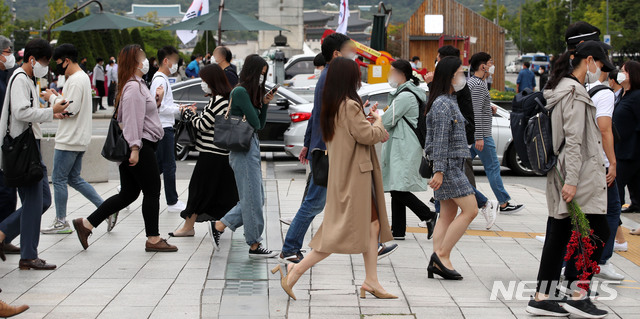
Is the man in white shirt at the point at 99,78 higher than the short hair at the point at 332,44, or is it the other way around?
the short hair at the point at 332,44

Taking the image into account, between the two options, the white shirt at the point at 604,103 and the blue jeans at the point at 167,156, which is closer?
the white shirt at the point at 604,103

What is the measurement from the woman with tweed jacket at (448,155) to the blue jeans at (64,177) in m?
3.57

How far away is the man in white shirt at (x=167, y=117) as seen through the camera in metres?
8.89

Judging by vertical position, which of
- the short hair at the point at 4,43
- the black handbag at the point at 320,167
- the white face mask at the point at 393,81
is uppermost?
the short hair at the point at 4,43

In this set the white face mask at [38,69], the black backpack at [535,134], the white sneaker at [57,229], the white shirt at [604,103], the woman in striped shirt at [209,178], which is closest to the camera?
the black backpack at [535,134]

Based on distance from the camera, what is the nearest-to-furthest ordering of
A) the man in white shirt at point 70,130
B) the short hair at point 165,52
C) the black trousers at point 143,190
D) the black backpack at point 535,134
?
the black backpack at point 535,134 → the black trousers at point 143,190 → the man in white shirt at point 70,130 → the short hair at point 165,52

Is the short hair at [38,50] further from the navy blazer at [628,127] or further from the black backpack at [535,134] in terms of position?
the navy blazer at [628,127]

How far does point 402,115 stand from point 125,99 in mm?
2512

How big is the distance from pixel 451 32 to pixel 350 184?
1383 inches

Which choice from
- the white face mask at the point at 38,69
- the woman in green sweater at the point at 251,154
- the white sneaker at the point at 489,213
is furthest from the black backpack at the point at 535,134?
the white face mask at the point at 38,69

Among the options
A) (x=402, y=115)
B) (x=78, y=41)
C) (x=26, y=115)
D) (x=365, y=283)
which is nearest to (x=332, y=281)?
(x=365, y=283)

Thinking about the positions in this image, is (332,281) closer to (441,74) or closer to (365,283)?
(365,283)

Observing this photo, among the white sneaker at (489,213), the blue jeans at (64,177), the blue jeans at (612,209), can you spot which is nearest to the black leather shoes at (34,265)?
the blue jeans at (64,177)

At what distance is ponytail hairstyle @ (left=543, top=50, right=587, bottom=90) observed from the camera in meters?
5.45
